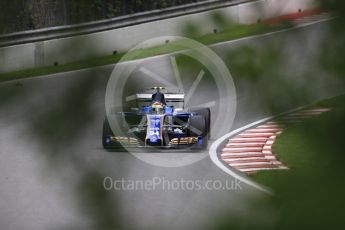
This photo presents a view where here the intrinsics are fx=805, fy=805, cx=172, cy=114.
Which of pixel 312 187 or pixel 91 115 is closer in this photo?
pixel 312 187

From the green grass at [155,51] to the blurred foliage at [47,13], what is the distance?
68 millimetres

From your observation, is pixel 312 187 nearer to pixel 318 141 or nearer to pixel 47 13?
pixel 318 141

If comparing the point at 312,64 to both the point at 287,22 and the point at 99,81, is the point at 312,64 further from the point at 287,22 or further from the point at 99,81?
the point at 99,81

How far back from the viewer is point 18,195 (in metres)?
6.17

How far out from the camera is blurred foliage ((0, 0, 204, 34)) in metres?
1.23

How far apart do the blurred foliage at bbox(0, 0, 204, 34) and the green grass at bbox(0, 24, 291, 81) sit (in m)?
0.07

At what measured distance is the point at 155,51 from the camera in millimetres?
1349

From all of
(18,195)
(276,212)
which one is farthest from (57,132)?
(18,195)

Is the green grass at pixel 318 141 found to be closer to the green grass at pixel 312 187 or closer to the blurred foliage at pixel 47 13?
the green grass at pixel 312 187

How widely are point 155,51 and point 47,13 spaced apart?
19 centimetres

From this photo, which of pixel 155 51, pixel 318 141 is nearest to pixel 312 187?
pixel 318 141

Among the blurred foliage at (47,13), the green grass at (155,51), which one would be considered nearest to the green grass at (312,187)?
the green grass at (155,51)

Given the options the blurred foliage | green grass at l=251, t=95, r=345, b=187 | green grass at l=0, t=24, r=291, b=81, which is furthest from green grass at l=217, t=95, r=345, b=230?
the blurred foliage

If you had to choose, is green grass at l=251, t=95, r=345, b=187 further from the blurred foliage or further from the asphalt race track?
the blurred foliage
